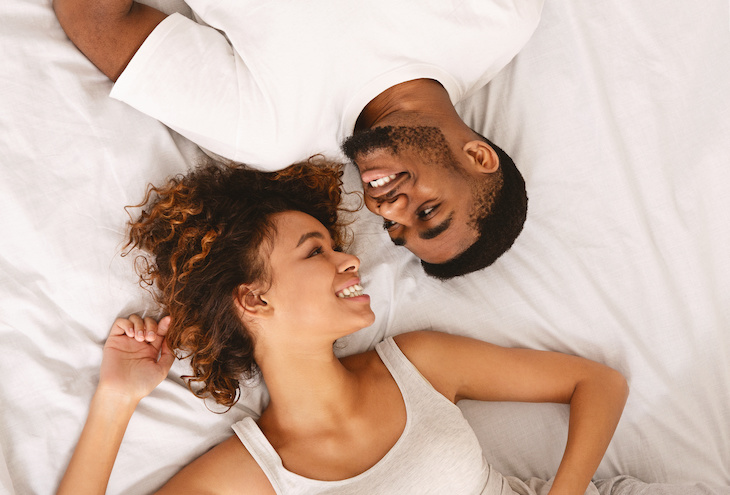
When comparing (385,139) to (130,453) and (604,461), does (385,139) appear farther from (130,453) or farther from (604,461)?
(604,461)

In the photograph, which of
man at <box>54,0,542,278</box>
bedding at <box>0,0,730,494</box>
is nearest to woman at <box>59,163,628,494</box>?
bedding at <box>0,0,730,494</box>

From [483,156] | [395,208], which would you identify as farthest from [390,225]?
[483,156]

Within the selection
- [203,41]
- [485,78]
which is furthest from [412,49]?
[203,41]

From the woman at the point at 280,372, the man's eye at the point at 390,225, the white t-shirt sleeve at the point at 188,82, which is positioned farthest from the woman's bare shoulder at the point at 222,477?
the white t-shirt sleeve at the point at 188,82

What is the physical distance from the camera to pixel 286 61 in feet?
6.31

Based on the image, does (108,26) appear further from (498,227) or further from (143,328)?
(498,227)

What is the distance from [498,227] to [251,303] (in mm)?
912

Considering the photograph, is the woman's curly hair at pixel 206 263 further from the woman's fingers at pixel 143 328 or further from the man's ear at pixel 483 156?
the man's ear at pixel 483 156

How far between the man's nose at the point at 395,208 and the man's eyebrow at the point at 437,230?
0.09 meters

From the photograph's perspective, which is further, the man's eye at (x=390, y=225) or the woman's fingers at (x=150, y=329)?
the man's eye at (x=390, y=225)

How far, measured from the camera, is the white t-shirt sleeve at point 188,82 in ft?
6.16

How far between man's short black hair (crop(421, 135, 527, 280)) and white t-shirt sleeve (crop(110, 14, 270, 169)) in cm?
88

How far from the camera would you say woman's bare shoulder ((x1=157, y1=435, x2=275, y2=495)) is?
73.7 inches

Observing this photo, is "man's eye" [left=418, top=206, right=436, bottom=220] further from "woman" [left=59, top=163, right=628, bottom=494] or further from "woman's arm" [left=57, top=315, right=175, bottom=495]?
"woman's arm" [left=57, top=315, right=175, bottom=495]
